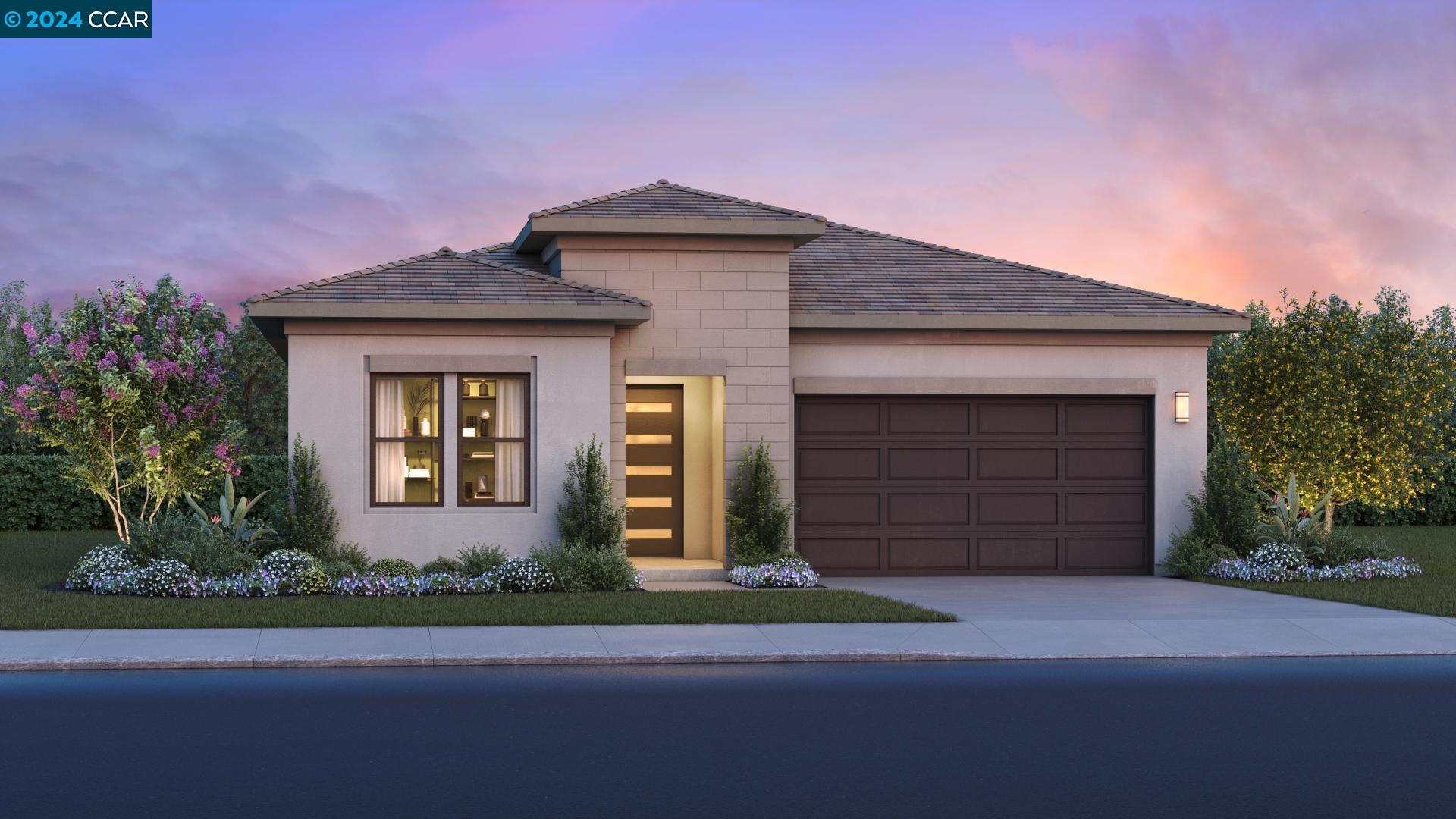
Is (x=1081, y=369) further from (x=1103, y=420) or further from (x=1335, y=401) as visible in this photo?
(x=1335, y=401)

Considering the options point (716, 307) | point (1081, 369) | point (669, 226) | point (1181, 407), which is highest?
point (669, 226)

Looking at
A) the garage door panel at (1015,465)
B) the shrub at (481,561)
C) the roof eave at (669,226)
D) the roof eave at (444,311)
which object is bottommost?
the shrub at (481,561)

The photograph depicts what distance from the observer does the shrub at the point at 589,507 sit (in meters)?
18.3

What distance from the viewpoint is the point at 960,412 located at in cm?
2073

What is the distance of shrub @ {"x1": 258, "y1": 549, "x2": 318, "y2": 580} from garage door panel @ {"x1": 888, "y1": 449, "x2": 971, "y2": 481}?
807 cm

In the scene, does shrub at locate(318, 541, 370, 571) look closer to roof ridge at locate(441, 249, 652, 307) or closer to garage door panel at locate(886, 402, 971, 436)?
roof ridge at locate(441, 249, 652, 307)

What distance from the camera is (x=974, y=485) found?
68.0 feet

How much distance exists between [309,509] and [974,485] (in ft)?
29.9

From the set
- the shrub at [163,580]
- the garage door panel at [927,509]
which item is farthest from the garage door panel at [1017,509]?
the shrub at [163,580]

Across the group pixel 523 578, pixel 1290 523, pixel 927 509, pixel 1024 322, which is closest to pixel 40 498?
pixel 523 578

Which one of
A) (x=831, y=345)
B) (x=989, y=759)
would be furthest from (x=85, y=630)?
(x=831, y=345)

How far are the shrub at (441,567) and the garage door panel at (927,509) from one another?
20.5 ft

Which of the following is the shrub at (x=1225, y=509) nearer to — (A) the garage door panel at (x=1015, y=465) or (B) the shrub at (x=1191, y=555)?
(B) the shrub at (x=1191, y=555)

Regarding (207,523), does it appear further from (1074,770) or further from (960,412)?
(1074,770)
